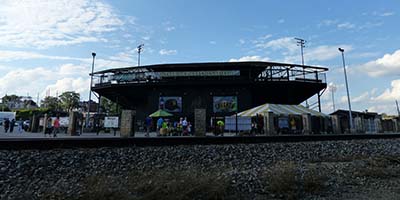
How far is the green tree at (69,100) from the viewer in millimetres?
91938

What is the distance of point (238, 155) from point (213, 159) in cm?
108

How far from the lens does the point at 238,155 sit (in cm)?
→ 934

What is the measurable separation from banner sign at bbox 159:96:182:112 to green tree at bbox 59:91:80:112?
69.3 meters

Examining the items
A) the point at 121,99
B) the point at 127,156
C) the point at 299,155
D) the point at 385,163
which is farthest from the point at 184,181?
the point at 121,99

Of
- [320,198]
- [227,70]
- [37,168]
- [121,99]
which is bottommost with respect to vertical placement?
[320,198]

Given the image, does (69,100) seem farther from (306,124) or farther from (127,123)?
(306,124)

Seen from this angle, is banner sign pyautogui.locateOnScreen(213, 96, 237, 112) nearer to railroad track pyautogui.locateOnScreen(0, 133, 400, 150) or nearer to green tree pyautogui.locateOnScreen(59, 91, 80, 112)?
railroad track pyautogui.locateOnScreen(0, 133, 400, 150)

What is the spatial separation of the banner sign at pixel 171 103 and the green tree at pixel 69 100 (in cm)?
6928

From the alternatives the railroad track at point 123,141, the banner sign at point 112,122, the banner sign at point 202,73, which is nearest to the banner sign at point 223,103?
the banner sign at point 202,73

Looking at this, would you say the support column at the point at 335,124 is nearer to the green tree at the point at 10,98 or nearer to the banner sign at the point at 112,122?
the banner sign at the point at 112,122

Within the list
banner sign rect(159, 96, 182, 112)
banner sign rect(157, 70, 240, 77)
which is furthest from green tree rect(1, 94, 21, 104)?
banner sign rect(157, 70, 240, 77)

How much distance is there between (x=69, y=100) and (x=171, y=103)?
7194cm

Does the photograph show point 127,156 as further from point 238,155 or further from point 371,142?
point 371,142

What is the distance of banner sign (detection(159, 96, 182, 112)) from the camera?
1362 inches
